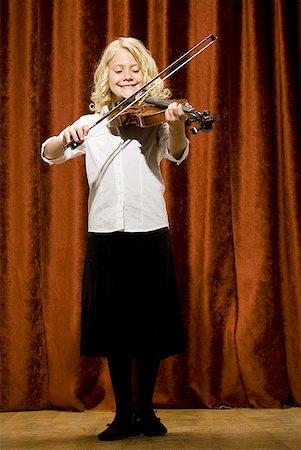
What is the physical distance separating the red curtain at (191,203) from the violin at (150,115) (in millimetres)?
827

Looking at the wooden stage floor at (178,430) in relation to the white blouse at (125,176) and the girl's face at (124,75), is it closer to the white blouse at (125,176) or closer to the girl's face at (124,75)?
the white blouse at (125,176)

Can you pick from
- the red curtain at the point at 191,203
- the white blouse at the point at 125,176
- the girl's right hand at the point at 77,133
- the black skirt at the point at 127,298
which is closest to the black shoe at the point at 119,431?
the black skirt at the point at 127,298

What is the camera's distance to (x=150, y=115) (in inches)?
73.4

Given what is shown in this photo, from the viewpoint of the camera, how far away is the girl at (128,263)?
1942mm

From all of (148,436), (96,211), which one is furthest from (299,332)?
(96,211)

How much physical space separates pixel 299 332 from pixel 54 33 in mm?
1572

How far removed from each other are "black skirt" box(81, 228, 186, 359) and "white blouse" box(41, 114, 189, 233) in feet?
0.14

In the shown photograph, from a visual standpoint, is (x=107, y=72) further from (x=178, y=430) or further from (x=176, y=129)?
(x=178, y=430)

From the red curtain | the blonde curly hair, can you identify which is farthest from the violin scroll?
the red curtain

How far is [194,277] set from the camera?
→ 2.73 m

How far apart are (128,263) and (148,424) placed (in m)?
0.48

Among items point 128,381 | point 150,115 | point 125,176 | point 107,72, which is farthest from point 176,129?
point 128,381

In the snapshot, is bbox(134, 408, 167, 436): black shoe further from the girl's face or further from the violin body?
the girl's face

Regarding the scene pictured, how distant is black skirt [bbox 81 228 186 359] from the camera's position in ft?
6.37
